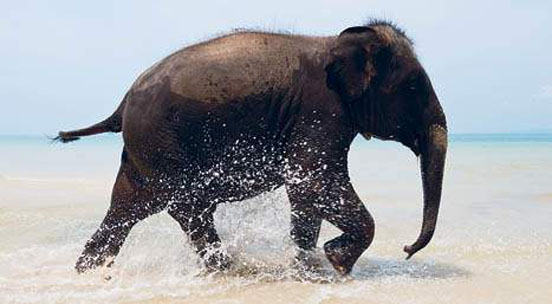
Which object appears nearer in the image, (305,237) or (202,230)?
(202,230)

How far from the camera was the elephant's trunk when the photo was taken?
5.45 m

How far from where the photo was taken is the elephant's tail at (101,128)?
604cm

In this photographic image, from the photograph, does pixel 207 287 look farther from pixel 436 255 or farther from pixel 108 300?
pixel 436 255

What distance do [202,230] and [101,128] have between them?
1298mm

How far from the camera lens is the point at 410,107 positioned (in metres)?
5.63

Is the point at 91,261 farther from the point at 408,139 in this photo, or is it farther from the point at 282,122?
the point at 408,139

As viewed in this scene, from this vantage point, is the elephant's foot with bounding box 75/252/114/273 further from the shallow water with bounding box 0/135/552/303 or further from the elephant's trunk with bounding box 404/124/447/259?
the elephant's trunk with bounding box 404/124/447/259

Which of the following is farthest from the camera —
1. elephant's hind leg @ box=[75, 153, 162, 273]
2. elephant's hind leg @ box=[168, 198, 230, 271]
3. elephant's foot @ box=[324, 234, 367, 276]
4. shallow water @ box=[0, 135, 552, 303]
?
elephant's hind leg @ box=[75, 153, 162, 273]

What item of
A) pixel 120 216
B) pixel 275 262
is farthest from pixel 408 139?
pixel 120 216

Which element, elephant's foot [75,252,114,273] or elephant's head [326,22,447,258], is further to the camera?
elephant's foot [75,252,114,273]

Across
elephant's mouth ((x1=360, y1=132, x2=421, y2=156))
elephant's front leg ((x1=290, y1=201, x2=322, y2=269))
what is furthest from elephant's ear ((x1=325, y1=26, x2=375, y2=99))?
elephant's front leg ((x1=290, y1=201, x2=322, y2=269))

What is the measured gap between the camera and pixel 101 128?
6215mm

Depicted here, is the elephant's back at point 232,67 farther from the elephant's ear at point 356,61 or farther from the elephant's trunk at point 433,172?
the elephant's trunk at point 433,172

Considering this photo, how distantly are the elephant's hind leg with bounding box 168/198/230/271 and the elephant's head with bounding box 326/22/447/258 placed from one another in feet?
4.38
